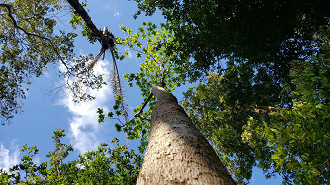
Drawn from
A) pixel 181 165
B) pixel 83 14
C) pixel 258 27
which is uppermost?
pixel 83 14

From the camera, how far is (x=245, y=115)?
873cm

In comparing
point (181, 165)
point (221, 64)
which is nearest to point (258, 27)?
point (221, 64)

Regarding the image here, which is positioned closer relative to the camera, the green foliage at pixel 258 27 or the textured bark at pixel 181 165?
the textured bark at pixel 181 165

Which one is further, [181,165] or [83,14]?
[83,14]

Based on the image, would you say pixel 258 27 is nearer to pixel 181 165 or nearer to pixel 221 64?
pixel 221 64

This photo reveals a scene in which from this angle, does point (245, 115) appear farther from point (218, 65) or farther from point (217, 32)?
point (217, 32)

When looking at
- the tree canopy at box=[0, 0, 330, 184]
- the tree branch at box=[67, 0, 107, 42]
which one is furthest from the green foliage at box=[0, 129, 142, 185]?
the tree branch at box=[67, 0, 107, 42]

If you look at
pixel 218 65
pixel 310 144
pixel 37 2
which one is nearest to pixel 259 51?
pixel 218 65

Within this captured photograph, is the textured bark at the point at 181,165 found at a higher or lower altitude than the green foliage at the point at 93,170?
lower

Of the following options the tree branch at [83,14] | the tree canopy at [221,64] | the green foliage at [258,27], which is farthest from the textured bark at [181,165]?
the tree branch at [83,14]

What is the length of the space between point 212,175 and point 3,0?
9106 millimetres

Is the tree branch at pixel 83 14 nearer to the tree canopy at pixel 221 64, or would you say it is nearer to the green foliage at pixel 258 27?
the tree canopy at pixel 221 64

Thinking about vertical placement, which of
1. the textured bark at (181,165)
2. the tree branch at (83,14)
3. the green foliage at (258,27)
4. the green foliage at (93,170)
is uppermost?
the tree branch at (83,14)

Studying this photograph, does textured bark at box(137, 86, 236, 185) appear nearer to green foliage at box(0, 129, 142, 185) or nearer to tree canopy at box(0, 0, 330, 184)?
tree canopy at box(0, 0, 330, 184)
